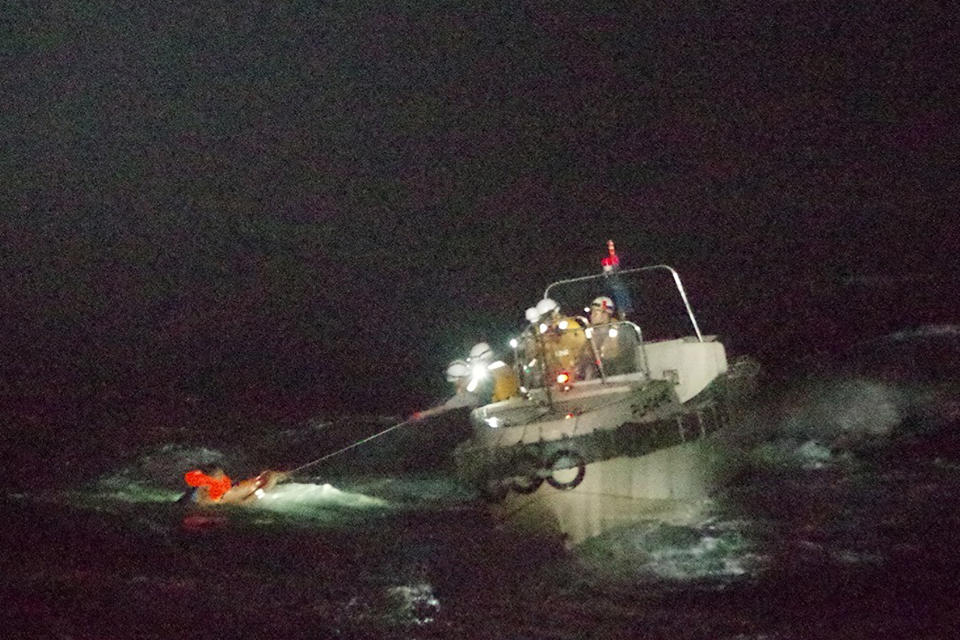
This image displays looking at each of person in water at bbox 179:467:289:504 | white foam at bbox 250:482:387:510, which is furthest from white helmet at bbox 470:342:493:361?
person in water at bbox 179:467:289:504

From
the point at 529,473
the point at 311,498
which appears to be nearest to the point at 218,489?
the point at 311,498

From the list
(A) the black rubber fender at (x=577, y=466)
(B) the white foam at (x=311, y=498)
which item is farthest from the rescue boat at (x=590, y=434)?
(B) the white foam at (x=311, y=498)

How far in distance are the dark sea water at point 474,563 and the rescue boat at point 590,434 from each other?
0.57 metres

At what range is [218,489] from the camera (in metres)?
14.2

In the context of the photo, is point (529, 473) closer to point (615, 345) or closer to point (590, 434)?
point (590, 434)

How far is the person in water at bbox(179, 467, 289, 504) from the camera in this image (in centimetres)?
1404

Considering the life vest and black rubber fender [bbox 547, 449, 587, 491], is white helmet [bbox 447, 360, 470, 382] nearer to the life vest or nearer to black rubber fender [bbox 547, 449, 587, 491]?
black rubber fender [bbox 547, 449, 587, 491]

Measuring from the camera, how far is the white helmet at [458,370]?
50.1 feet

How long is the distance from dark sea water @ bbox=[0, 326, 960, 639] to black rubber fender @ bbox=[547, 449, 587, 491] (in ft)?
3.04

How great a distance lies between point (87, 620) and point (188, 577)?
168 centimetres

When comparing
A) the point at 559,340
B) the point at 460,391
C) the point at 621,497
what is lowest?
the point at 621,497

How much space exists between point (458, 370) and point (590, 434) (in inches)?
119

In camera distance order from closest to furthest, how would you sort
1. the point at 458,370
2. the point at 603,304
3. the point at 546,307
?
the point at 546,307 → the point at 458,370 → the point at 603,304

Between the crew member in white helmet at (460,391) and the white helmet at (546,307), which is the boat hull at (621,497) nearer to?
the crew member in white helmet at (460,391)
